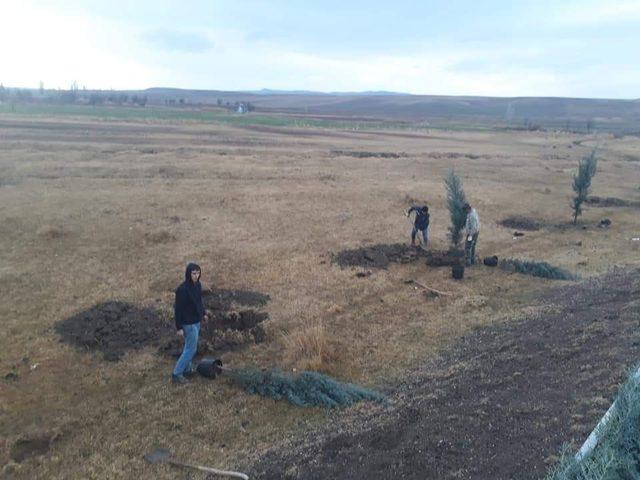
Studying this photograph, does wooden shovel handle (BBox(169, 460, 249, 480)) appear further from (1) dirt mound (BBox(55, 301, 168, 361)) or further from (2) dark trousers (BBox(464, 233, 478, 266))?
(2) dark trousers (BBox(464, 233, 478, 266))

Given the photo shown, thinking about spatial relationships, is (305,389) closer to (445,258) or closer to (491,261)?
(445,258)

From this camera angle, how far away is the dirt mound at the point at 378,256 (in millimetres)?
15211

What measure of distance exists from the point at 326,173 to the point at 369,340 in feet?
70.0

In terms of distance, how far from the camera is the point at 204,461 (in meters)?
7.03

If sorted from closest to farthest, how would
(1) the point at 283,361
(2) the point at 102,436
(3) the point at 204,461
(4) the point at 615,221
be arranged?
(3) the point at 204,461
(2) the point at 102,436
(1) the point at 283,361
(4) the point at 615,221

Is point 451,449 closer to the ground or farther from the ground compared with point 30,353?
farther from the ground

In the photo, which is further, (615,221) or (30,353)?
(615,221)

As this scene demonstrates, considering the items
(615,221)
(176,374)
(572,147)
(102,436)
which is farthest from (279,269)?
(572,147)

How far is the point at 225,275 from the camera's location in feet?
46.2

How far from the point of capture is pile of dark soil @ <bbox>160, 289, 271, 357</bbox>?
33.3 feet

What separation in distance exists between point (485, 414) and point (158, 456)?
421 cm

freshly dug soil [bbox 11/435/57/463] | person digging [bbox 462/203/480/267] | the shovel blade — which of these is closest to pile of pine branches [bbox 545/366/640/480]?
the shovel blade

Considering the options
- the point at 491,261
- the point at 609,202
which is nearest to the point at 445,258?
the point at 491,261

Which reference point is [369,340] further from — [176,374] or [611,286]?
[611,286]
